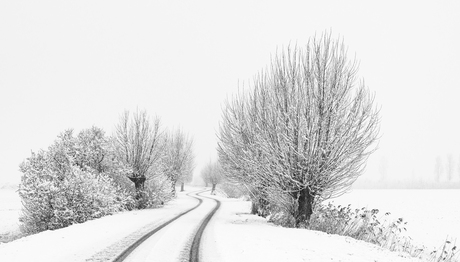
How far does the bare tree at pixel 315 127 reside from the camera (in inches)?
524

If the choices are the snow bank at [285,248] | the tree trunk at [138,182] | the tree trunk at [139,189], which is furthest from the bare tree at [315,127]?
the tree trunk at [138,182]

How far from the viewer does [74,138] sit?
892 inches

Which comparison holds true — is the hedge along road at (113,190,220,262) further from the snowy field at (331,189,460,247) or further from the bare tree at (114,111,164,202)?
the bare tree at (114,111,164,202)

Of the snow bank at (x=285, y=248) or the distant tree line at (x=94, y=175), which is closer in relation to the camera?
the snow bank at (x=285, y=248)

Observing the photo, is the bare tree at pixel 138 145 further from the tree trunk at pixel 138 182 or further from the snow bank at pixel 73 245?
the snow bank at pixel 73 245

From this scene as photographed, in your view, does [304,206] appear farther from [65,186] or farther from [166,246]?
[65,186]

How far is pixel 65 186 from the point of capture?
17328 millimetres

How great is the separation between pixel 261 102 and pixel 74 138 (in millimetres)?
13729

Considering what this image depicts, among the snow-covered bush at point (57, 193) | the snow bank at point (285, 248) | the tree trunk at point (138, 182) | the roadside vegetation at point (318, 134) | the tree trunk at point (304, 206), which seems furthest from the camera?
the tree trunk at point (138, 182)

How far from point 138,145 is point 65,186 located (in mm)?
10818

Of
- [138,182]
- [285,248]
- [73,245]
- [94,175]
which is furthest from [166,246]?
[138,182]

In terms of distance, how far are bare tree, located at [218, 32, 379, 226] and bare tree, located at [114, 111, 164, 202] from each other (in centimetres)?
1549

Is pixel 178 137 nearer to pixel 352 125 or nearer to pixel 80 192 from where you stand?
pixel 80 192

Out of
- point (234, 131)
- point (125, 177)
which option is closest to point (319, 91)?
point (234, 131)
